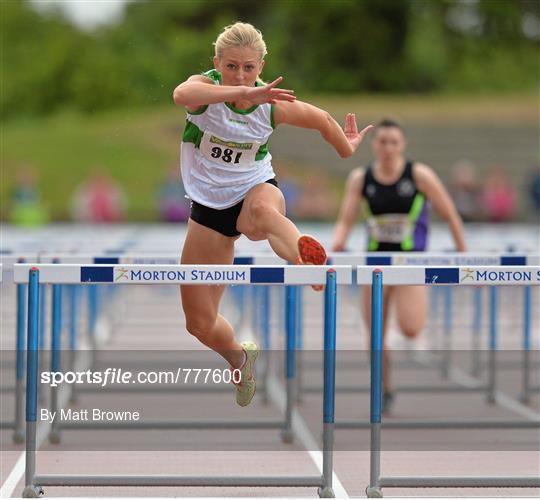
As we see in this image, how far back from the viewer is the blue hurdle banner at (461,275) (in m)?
6.79

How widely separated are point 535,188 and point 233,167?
1085 inches

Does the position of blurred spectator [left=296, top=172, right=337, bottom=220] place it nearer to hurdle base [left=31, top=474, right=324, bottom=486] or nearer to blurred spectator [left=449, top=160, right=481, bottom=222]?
blurred spectator [left=449, top=160, right=481, bottom=222]

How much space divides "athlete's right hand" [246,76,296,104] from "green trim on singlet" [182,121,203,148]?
611 millimetres

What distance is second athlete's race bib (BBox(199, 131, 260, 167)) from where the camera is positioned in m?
6.82

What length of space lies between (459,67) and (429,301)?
4160 centimetres

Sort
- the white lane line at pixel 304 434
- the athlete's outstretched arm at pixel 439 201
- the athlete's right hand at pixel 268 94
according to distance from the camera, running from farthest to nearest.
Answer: the athlete's outstretched arm at pixel 439 201 < the white lane line at pixel 304 434 < the athlete's right hand at pixel 268 94

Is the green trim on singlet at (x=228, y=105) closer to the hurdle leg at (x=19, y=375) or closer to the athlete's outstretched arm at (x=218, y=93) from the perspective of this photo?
the athlete's outstretched arm at (x=218, y=93)

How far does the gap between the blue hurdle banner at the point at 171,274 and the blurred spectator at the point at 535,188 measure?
27.7 meters

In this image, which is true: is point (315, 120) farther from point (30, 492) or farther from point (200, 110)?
point (30, 492)

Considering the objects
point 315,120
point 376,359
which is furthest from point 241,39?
point 376,359

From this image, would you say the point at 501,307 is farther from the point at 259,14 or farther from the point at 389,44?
the point at 389,44

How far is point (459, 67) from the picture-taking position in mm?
60656

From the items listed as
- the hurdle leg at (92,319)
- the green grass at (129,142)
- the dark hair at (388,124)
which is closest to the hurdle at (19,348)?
the dark hair at (388,124)

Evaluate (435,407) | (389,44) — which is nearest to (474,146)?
(389,44)
